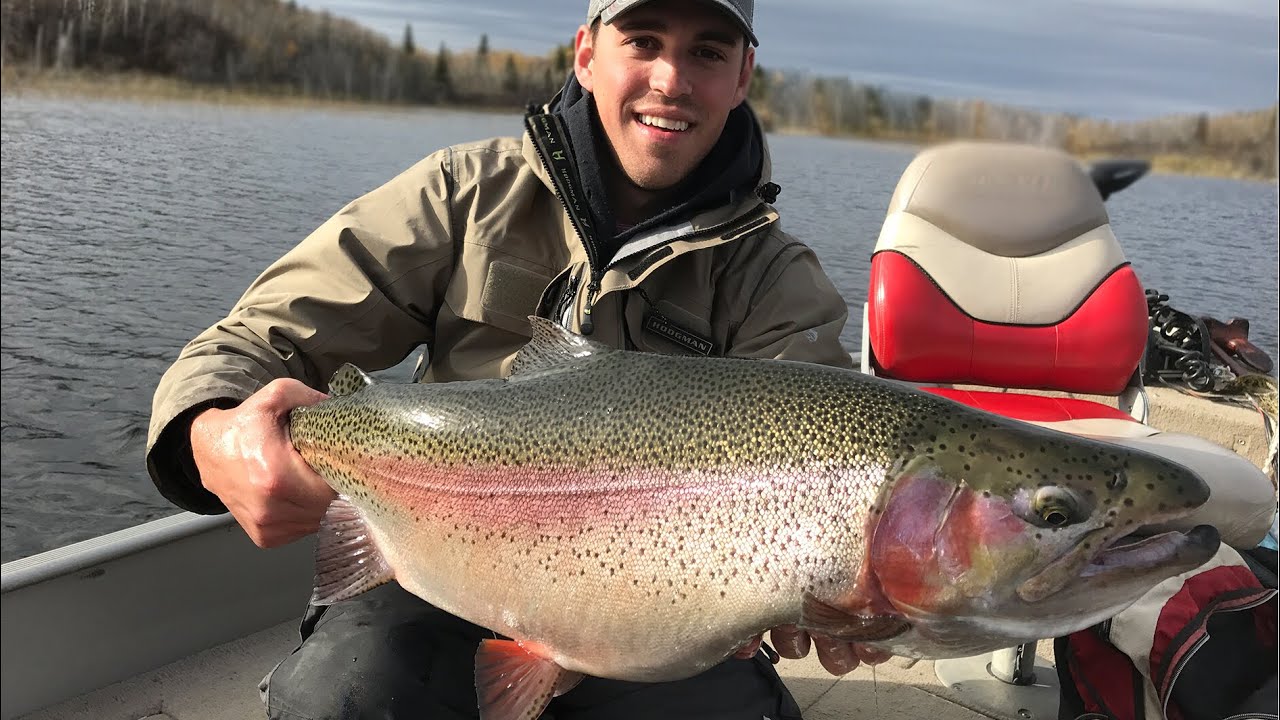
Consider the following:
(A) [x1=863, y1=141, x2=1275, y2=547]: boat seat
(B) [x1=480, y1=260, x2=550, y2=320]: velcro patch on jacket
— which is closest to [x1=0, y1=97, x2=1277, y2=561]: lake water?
(A) [x1=863, y1=141, x2=1275, y2=547]: boat seat

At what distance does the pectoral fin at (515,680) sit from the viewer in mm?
1830

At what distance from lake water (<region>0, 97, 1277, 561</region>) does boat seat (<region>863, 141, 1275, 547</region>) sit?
1.33 feet

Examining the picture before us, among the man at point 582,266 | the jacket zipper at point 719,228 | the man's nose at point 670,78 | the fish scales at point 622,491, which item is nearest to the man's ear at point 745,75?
the man at point 582,266

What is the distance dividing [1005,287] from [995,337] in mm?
220

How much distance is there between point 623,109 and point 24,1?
27606 millimetres

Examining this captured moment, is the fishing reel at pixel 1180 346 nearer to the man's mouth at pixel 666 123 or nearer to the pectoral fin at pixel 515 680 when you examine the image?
the man's mouth at pixel 666 123

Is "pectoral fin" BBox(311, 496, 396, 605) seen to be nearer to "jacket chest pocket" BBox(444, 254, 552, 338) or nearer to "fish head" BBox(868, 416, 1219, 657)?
"jacket chest pocket" BBox(444, 254, 552, 338)

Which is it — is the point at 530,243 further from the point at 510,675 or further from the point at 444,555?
the point at 510,675

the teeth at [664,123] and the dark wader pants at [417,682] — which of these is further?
the teeth at [664,123]

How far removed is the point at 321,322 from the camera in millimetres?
2455

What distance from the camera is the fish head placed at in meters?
1.47

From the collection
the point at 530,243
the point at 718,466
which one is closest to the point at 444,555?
the point at 718,466

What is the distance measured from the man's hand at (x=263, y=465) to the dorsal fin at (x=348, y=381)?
0.04 metres

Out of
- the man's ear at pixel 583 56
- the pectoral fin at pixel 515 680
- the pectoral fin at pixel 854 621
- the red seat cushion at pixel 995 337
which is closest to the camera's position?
the pectoral fin at pixel 854 621
